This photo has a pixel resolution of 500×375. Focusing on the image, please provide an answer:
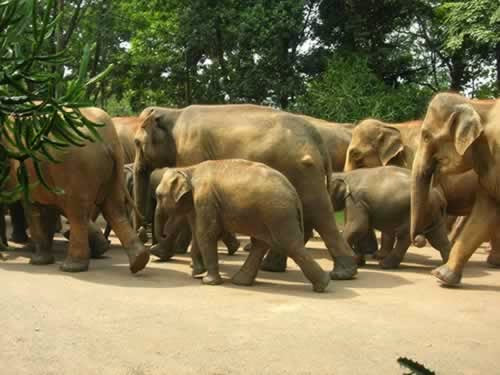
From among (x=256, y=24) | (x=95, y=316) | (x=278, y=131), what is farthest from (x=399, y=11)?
(x=95, y=316)

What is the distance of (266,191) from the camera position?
22.1 feet

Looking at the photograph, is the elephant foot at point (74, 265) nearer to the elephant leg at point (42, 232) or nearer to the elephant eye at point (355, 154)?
the elephant leg at point (42, 232)

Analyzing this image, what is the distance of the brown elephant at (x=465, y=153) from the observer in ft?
23.1

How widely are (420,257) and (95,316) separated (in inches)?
210

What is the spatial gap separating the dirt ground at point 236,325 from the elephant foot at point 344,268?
158mm

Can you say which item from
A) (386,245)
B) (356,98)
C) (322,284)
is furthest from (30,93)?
(356,98)

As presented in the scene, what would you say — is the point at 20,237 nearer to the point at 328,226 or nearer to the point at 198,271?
the point at 198,271

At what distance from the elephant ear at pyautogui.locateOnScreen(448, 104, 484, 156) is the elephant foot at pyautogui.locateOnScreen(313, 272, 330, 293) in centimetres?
176

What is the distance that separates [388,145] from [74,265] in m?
5.14

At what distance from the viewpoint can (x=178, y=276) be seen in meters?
7.51

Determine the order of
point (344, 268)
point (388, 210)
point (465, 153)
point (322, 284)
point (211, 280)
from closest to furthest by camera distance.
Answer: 1. point (322, 284)
2. point (211, 280)
3. point (465, 153)
4. point (344, 268)
5. point (388, 210)

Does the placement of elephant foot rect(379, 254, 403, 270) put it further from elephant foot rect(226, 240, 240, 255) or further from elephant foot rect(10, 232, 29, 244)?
elephant foot rect(10, 232, 29, 244)

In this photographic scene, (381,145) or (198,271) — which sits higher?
(381,145)

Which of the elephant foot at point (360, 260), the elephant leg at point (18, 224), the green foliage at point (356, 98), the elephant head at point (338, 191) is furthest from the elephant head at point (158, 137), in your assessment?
the green foliage at point (356, 98)
